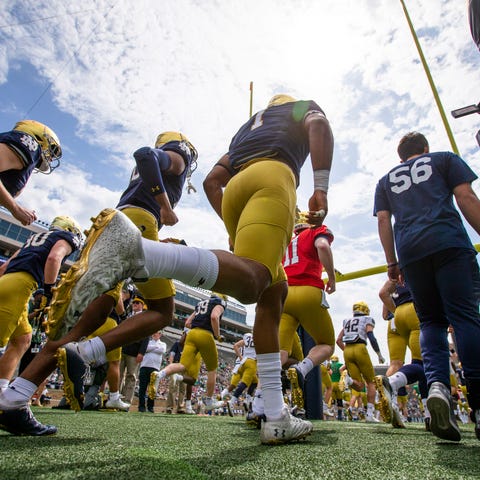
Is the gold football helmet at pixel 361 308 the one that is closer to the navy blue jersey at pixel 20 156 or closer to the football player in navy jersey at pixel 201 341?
the football player in navy jersey at pixel 201 341

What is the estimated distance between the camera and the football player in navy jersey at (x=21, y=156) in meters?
2.71

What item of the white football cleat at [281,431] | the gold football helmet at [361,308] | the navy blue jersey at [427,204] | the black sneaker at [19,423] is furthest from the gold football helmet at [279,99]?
the gold football helmet at [361,308]

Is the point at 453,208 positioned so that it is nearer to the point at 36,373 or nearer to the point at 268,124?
the point at 268,124

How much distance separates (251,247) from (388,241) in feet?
5.92

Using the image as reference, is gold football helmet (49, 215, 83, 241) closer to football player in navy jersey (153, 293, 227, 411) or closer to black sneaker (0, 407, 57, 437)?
black sneaker (0, 407, 57, 437)

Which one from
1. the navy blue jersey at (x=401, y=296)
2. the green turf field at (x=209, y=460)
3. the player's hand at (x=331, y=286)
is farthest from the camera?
the navy blue jersey at (x=401, y=296)

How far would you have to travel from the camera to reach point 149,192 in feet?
9.14

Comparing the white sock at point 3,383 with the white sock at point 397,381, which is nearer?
the white sock at point 3,383

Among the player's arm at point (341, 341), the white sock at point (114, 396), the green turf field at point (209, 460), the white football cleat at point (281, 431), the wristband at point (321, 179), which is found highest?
the player's arm at point (341, 341)

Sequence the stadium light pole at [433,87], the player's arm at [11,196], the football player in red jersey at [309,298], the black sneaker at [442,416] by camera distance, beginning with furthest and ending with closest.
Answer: the stadium light pole at [433,87] → the football player in red jersey at [309,298] → the player's arm at [11,196] → the black sneaker at [442,416]

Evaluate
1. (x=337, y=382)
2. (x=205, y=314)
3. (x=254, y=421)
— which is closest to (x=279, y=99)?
(x=254, y=421)

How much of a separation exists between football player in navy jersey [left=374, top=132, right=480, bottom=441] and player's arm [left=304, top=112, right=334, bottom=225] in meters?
0.93

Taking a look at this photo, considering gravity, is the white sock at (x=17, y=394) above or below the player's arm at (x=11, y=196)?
below

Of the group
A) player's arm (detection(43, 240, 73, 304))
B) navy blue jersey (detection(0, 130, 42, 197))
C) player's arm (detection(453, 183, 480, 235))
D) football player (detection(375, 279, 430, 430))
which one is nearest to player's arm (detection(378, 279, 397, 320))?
football player (detection(375, 279, 430, 430))
